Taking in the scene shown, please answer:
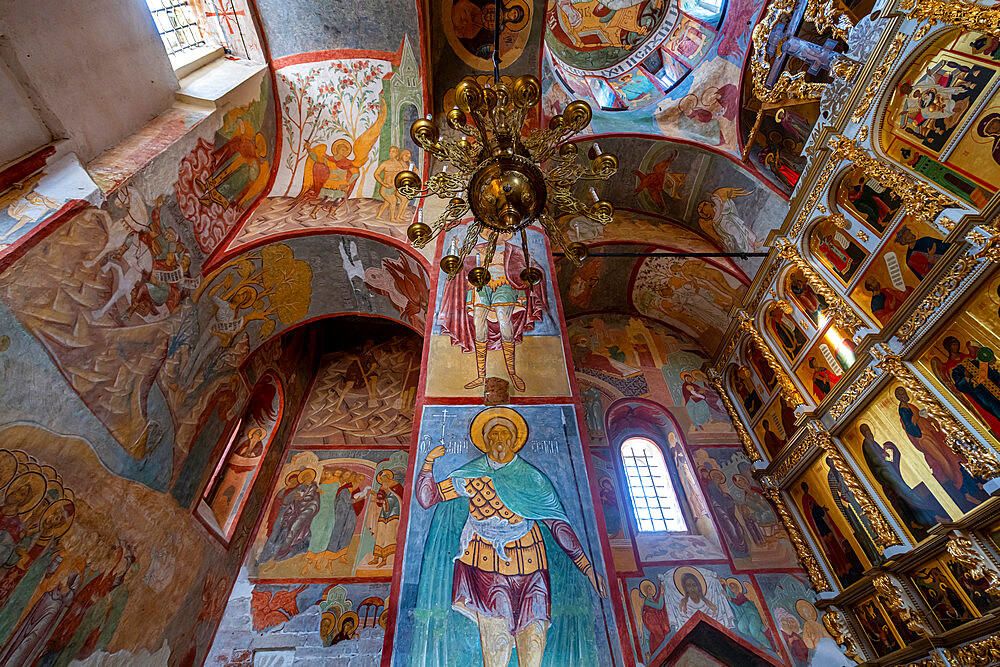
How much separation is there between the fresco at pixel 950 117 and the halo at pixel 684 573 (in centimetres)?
573

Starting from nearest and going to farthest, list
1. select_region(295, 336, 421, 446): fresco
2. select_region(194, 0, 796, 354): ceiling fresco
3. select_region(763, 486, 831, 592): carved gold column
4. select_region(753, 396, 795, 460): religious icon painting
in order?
select_region(763, 486, 831, 592): carved gold column → select_region(194, 0, 796, 354): ceiling fresco → select_region(753, 396, 795, 460): religious icon painting → select_region(295, 336, 421, 446): fresco

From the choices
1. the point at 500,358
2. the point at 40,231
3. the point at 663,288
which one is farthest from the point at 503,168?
the point at 663,288

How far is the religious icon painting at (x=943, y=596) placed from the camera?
4.76 metres

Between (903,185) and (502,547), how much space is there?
639cm

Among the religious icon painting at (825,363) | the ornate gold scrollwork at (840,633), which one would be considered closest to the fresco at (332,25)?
the religious icon painting at (825,363)

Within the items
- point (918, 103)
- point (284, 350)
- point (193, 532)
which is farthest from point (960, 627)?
point (284, 350)

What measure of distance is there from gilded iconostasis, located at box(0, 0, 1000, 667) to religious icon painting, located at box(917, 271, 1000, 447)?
0.11 feet

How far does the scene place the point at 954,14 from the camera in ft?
16.0

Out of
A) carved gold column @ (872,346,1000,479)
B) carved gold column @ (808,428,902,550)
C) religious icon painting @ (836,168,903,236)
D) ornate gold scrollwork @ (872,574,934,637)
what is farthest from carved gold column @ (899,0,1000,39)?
ornate gold scrollwork @ (872,574,934,637)

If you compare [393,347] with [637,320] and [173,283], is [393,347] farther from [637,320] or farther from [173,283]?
[637,320]

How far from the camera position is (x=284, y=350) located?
912 centimetres

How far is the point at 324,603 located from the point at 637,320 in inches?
333

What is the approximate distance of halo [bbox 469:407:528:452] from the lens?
16.2 feet

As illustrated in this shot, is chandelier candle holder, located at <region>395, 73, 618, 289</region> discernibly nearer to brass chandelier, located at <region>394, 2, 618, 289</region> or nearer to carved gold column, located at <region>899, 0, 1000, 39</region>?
brass chandelier, located at <region>394, 2, 618, 289</region>
